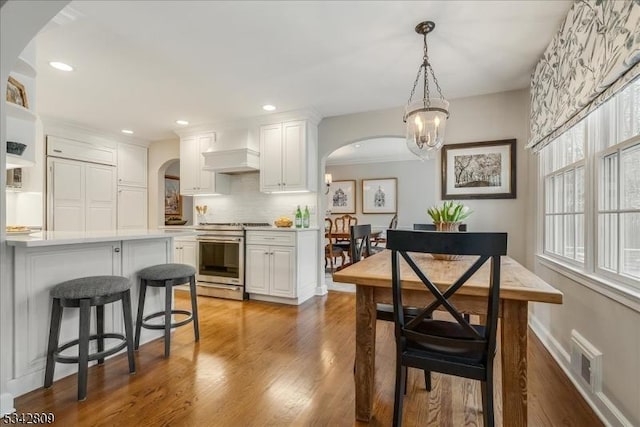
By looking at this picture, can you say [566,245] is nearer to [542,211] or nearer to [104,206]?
[542,211]

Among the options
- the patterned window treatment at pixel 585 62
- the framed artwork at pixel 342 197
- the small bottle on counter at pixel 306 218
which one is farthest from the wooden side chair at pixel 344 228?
the patterned window treatment at pixel 585 62

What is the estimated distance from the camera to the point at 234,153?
4.21 m

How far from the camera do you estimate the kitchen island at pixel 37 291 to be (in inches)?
69.7

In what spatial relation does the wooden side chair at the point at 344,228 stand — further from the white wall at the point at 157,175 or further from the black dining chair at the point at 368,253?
the white wall at the point at 157,175

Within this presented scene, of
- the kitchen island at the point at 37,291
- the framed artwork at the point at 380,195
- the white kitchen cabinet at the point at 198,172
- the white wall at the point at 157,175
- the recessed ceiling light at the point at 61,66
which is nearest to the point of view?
the kitchen island at the point at 37,291

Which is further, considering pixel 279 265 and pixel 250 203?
pixel 250 203

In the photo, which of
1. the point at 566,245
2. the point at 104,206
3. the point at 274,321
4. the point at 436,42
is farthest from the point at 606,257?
the point at 104,206

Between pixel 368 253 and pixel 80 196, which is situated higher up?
pixel 80 196

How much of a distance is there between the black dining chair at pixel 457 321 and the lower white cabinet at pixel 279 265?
7.95ft

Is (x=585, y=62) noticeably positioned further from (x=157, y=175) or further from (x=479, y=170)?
(x=157, y=175)

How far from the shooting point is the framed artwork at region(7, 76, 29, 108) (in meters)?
1.93

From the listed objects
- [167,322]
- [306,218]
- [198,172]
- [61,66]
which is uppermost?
[61,66]

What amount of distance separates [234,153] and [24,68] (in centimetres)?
239

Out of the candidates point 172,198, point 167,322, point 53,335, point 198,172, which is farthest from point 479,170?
point 172,198
